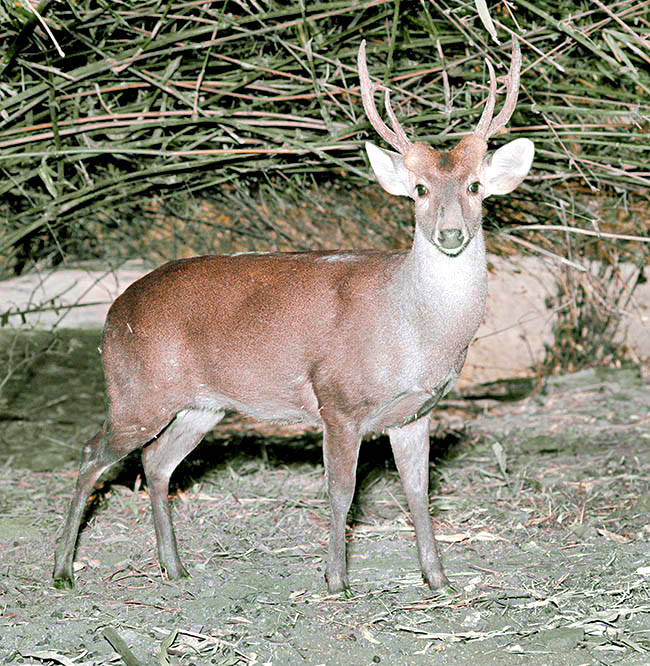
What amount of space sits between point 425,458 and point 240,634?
3.48 feet

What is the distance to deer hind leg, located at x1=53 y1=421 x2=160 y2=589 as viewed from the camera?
398 centimetres

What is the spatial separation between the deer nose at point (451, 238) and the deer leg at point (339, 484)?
0.82 metres

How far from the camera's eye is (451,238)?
3393 millimetres

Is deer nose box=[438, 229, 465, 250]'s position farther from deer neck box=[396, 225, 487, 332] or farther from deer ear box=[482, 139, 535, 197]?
deer ear box=[482, 139, 535, 197]

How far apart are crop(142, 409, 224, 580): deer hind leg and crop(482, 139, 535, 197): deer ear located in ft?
Result: 5.03

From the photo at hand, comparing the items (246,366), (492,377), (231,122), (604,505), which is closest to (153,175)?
(231,122)

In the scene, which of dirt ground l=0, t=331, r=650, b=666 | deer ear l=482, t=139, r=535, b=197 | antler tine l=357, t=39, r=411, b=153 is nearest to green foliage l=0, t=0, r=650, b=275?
antler tine l=357, t=39, r=411, b=153

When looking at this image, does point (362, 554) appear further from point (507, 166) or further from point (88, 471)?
point (507, 166)

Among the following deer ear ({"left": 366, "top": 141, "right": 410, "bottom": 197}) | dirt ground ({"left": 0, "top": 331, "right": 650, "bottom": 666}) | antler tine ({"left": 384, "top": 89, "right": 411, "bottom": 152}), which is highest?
antler tine ({"left": 384, "top": 89, "right": 411, "bottom": 152})

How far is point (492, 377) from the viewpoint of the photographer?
7809 mm

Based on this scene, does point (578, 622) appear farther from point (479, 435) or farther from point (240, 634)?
point (479, 435)

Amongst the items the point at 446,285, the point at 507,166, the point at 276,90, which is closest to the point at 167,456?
the point at 446,285

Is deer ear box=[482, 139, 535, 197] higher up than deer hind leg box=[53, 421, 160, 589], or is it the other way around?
deer ear box=[482, 139, 535, 197]

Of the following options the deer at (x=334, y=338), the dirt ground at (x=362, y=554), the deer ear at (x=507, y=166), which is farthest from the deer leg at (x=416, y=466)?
the deer ear at (x=507, y=166)
